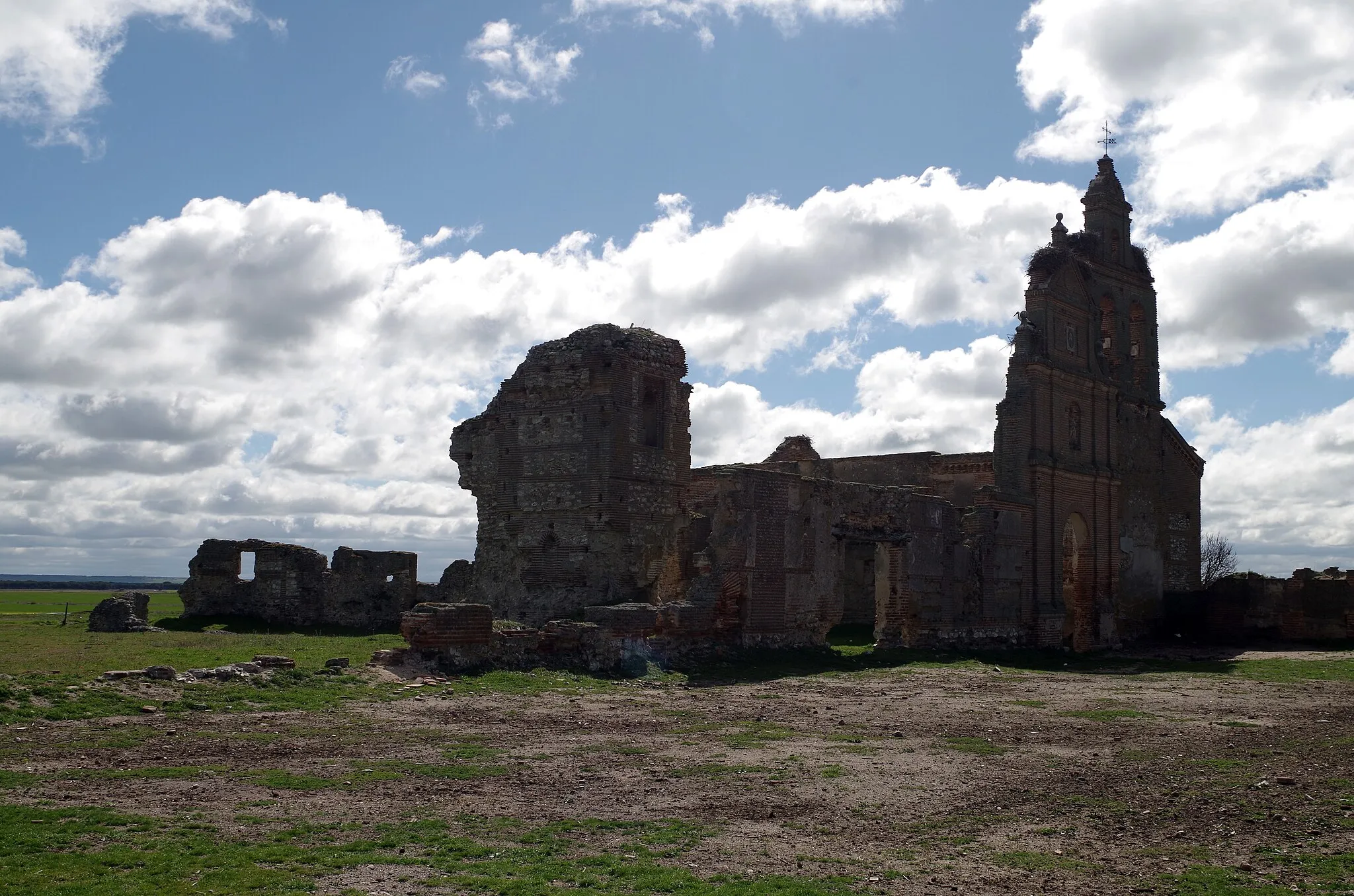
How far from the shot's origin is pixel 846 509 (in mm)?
22109

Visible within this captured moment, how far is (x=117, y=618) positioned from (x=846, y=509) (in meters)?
15.8

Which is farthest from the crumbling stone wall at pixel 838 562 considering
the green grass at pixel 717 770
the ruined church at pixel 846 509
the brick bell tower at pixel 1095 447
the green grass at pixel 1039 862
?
the green grass at pixel 1039 862

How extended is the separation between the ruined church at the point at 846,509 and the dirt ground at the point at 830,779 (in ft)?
18.8

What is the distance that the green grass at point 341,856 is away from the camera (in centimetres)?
591

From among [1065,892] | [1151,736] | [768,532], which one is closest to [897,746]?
[1151,736]

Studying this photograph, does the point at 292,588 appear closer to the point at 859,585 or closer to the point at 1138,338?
the point at 859,585

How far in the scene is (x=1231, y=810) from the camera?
8.02 meters

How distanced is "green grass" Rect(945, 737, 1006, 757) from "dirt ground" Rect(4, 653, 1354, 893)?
0.13 ft

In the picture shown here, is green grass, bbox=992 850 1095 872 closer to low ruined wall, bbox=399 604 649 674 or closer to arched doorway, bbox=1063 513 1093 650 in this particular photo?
low ruined wall, bbox=399 604 649 674

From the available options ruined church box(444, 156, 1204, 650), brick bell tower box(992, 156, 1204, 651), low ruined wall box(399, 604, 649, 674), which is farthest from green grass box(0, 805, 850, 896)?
brick bell tower box(992, 156, 1204, 651)

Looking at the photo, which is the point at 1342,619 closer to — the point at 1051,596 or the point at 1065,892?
the point at 1051,596

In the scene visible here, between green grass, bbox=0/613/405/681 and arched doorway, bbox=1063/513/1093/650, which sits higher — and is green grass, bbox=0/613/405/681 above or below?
below

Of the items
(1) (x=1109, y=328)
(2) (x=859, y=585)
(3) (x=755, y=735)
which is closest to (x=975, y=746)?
(3) (x=755, y=735)

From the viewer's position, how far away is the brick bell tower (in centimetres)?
2795
